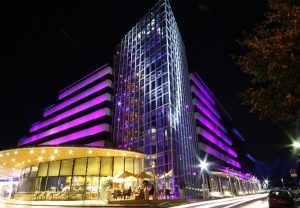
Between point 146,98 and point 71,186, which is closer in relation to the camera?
point 71,186

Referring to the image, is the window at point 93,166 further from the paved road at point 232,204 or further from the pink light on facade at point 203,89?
the pink light on facade at point 203,89

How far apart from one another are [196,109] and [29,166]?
36.3 meters

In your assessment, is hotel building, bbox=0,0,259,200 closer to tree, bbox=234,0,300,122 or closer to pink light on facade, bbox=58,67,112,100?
pink light on facade, bbox=58,67,112,100

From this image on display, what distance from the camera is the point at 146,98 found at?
38.2 m

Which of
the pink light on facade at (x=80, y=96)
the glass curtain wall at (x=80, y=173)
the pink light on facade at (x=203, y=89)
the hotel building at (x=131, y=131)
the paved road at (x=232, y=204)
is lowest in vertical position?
the paved road at (x=232, y=204)

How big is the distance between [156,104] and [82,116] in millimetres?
22632

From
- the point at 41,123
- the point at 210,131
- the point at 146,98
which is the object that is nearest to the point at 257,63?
the point at 146,98

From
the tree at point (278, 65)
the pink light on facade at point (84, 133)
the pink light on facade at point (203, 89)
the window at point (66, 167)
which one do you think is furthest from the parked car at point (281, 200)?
the pink light on facade at point (203, 89)

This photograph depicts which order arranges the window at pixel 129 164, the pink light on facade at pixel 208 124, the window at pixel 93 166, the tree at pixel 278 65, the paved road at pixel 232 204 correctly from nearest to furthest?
the tree at pixel 278 65 < the paved road at pixel 232 204 < the window at pixel 93 166 < the window at pixel 129 164 < the pink light on facade at pixel 208 124

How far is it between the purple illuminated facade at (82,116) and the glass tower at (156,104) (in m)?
2.61

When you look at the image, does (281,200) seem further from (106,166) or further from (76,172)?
(76,172)

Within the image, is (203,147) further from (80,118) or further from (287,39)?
(287,39)

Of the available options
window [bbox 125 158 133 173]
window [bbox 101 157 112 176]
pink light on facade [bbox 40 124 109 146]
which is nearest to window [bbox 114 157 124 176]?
window [bbox 125 158 133 173]

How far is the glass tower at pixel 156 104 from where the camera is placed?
105 feet
